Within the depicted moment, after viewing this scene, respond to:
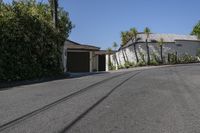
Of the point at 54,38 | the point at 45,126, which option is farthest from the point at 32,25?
the point at 45,126

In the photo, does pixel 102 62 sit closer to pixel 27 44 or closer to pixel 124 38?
pixel 124 38

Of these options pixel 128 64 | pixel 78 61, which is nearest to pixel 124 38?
pixel 128 64

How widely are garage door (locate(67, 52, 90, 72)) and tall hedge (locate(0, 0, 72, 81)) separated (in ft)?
53.0

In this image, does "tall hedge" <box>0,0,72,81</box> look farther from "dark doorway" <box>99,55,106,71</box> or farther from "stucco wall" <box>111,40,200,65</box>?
"dark doorway" <box>99,55,106,71</box>

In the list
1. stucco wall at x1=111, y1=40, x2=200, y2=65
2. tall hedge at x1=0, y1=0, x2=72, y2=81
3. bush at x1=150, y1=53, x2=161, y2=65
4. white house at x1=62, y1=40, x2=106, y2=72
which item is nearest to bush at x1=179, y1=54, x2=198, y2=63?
stucco wall at x1=111, y1=40, x2=200, y2=65

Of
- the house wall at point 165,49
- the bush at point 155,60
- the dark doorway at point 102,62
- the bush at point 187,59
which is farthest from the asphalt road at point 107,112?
the dark doorway at point 102,62

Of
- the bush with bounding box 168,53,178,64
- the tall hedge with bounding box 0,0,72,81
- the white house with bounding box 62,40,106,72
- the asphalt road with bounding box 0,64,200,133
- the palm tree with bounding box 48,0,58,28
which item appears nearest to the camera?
the asphalt road with bounding box 0,64,200,133

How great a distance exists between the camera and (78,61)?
42188 mm

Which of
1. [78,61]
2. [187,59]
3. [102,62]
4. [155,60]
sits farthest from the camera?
[102,62]

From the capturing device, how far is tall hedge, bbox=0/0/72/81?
19578 mm

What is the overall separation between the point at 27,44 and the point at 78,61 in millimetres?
21073

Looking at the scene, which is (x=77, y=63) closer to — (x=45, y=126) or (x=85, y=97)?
(x=85, y=97)

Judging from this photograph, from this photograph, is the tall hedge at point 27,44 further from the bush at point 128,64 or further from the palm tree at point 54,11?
the bush at point 128,64

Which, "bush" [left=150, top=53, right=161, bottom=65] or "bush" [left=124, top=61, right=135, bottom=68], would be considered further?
"bush" [left=124, top=61, right=135, bottom=68]
